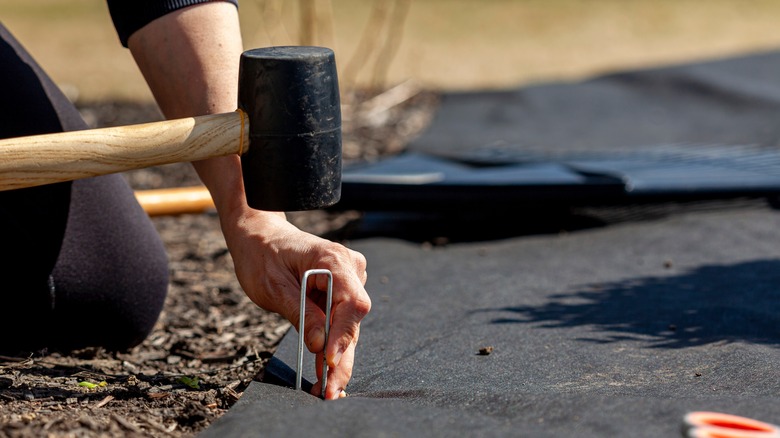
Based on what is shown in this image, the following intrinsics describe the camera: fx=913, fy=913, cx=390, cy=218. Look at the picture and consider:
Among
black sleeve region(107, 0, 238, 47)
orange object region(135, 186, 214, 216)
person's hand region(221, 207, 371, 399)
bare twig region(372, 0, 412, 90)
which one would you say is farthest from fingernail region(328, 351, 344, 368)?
bare twig region(372, 0, 412, 90)

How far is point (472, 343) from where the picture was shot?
2.31 m

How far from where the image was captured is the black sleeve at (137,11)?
2.09 meters

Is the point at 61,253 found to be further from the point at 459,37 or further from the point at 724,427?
the point at 459,37

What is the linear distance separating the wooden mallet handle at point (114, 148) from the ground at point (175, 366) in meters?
0.47

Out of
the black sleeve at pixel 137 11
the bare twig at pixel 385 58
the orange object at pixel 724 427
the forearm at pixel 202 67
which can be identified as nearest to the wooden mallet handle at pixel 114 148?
the forearm at pixel 202 67

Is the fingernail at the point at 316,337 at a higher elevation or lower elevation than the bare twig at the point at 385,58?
higher

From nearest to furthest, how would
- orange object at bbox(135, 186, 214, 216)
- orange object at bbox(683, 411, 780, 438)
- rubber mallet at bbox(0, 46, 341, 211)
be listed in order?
orange object at bbox(683, 411, 780, 438) → rubber mallet at bbox(0, 46, 341, 211) → orange object at bbox(135, 186, 214, 216)

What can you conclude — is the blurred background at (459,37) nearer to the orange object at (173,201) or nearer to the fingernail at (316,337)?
the orange object at (173,201)

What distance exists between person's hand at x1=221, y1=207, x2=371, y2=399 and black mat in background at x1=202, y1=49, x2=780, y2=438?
113mm

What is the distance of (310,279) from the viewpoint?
6.15ft

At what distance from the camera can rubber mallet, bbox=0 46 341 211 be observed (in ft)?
5.78

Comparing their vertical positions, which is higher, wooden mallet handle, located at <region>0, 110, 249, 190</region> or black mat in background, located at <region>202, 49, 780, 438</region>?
wooden mallet handle, located at <region>0, 110, 249, 190</region>

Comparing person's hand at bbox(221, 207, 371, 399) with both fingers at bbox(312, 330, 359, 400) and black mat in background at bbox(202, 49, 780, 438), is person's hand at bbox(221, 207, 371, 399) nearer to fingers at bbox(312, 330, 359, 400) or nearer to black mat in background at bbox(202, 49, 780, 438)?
fingers at bbox(312, 330, 359, 400)

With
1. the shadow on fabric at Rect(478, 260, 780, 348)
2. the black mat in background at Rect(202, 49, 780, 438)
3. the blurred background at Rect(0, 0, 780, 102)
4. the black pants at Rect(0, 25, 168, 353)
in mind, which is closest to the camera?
the black mat in background at Rect(202, 49, 780, 438)
